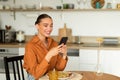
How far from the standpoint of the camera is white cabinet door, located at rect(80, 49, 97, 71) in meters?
4.04

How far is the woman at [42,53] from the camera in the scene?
7.06ft

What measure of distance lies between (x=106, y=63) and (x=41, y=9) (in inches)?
60.6

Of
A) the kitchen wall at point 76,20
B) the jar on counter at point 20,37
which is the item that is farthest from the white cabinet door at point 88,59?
the jar on counter at point 20,37

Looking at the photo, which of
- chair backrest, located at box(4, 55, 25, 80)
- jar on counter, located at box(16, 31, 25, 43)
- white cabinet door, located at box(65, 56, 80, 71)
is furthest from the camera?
jar on counter, located at box(16, 31, 25, 43)

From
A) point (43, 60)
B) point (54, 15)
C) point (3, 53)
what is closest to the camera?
point (43, 60)

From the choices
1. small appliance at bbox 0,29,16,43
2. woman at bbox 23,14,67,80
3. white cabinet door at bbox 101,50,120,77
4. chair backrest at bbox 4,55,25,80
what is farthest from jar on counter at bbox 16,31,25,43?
woman at bbox 23,14,67,80

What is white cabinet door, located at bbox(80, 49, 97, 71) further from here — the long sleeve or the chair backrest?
the long sleeve

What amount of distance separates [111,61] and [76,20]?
107 centimetres

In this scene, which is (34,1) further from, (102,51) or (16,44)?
(102,51)

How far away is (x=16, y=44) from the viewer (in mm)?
4324

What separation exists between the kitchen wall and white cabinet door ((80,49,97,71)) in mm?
646

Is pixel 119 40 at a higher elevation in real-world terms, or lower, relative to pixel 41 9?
lower

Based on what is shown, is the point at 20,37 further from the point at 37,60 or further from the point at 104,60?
the point at 37,60

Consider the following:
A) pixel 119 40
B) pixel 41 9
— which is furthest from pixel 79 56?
pixel 41 9
